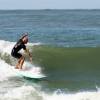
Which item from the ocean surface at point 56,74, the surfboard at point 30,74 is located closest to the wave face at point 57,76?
the ocean surface at point 56,74

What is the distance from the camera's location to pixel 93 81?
18406mm

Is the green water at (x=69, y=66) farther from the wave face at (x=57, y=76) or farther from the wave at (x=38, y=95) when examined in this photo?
the wave at (x=38, y=95)

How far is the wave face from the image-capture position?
15227 millimetres

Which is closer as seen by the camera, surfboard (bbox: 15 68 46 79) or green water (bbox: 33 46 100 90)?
green water (bbox: 33 46 100 90)

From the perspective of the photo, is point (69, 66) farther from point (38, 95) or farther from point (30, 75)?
point (38, 95)

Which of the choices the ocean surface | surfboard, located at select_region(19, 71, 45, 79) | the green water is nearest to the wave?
the ocean surface

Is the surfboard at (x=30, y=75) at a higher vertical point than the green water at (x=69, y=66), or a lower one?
higher

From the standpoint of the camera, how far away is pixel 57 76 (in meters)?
19.8

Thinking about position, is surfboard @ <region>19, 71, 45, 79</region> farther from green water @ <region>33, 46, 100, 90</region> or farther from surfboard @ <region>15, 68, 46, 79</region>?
green water @ <region>33, 46, 100, 90</region>

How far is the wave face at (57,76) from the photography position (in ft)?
50.0

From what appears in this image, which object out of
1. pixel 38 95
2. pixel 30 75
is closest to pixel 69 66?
pixel 30 75

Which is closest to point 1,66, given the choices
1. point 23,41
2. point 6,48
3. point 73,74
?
point 23,41

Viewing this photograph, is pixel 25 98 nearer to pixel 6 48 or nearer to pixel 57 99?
pixel 57 99

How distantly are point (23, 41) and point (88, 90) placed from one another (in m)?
4.26
